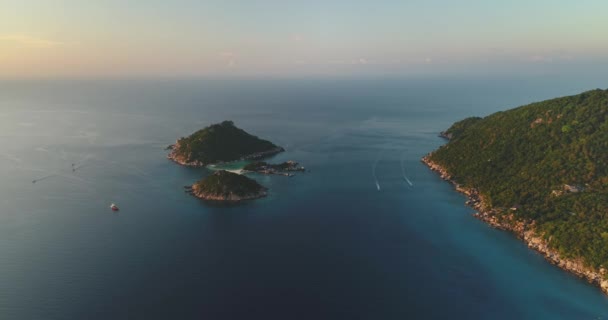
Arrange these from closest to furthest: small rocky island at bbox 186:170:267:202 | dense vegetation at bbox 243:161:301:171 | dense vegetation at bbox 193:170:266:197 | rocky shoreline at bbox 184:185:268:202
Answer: rocky shoreline at bbox 184:185:268:202 → small rocky island at bbox 186:170:267:202 → dense vegetation at bbox 193:170:266:197 → dense vegetation at bbox 243:161:301:171

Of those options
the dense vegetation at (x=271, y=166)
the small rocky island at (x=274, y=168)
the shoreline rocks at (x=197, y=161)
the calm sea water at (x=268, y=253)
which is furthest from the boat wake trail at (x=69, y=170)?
the small rocky island at (x=274, y=168)

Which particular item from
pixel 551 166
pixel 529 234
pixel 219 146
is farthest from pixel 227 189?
pixel 551 166

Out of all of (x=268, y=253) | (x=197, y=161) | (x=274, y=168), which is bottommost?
(x=268, y=253)

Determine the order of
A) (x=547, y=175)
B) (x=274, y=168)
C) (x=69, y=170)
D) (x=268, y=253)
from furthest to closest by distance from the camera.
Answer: (x=274, y=168) < (x=69, y=170) < (x=547, y=175) < (x=268, y=253)

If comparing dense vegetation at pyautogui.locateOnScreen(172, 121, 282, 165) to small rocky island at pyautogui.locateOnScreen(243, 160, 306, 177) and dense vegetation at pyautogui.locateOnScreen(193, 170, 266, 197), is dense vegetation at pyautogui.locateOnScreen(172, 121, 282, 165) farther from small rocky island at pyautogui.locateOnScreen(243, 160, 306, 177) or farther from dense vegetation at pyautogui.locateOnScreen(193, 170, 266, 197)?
dense vegetation at pyautogui.locateOnScreen(193, 170, 266, 197)

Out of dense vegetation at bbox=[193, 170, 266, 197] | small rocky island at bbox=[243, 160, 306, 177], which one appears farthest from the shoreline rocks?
dense vegetation at bbox=[193, 170, 266, 197]

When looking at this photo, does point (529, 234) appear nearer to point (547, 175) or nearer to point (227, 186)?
point (547, 175)

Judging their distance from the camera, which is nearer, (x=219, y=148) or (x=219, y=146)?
(x=219, y=148)
